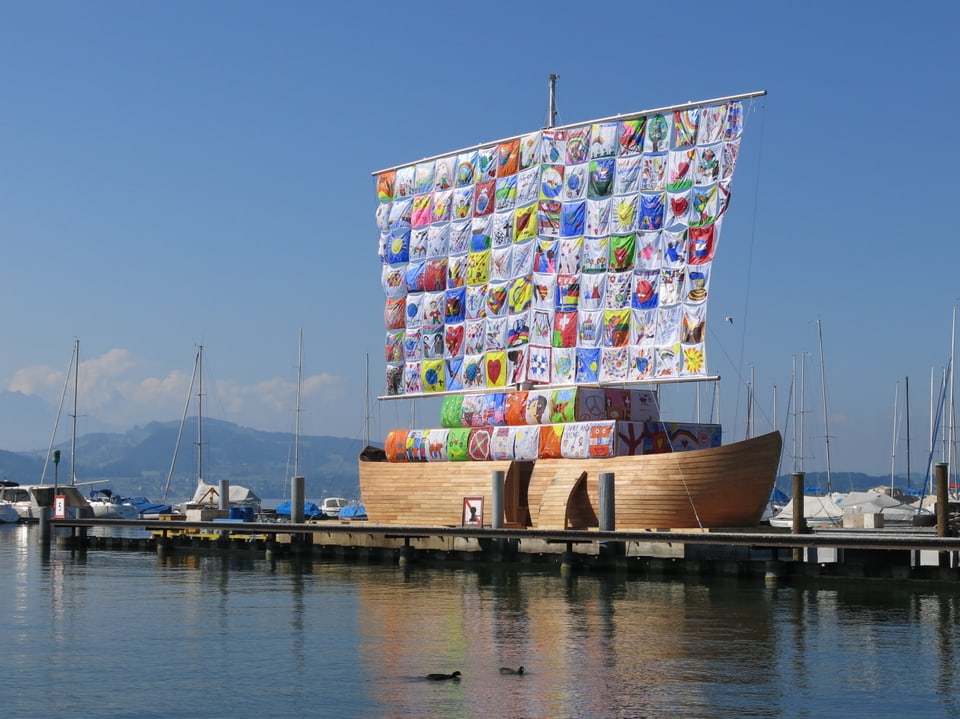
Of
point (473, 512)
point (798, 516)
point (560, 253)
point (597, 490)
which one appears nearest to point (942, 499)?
point (798, 516)

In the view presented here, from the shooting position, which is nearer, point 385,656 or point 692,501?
point 385,656

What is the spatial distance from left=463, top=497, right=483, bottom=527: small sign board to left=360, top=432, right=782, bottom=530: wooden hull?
4.21ft

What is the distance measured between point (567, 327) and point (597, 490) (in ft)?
21.9

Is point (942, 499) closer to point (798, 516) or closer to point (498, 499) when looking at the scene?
point (798, 516)

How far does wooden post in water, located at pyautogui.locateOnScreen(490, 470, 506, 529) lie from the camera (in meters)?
45.3

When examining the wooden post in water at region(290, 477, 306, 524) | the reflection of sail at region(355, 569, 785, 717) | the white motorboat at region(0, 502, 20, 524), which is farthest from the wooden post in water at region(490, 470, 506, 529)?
the white motorboat at region(0, 502, 20, 524)

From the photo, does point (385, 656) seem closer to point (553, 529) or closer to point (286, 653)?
point (286, 653)

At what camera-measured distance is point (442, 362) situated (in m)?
55.1

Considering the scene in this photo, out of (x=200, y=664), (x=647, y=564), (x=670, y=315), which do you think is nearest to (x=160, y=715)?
(x=200, y=664)

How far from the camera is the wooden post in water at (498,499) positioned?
45.3 metres

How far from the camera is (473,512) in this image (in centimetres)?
4812

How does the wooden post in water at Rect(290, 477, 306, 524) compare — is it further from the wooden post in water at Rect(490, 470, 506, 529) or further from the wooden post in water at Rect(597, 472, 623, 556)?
Answer: the wooden post in water at Rect(597, 472, 623, 556)

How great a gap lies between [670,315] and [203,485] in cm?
5626

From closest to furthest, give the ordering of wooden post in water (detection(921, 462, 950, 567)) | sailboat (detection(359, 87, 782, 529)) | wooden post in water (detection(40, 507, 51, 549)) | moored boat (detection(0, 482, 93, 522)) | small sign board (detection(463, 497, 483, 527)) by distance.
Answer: wooden post in water (detection(921, 462, 950, 567)) < sailboat (detection(359, 87, 782, 529)) < small sign board (detection(463, 497, 483, 527)) < wooden post in water (detection(40, 507, 51, 549)) < moored boat (detection(0, 482, 93, 522))
